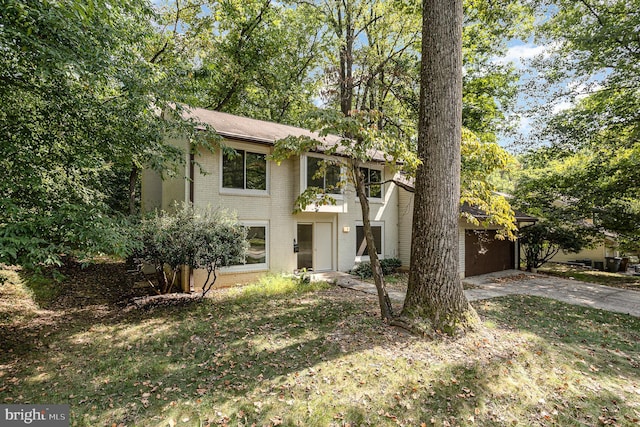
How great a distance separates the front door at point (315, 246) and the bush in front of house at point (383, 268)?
1.20 m

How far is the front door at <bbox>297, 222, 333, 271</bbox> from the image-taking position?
12.3 m

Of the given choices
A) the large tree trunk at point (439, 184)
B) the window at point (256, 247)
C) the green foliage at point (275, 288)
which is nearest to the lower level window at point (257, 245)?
the window at point (256, 247)

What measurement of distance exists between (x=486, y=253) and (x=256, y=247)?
10825 mm

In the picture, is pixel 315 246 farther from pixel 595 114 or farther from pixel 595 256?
pixel 595 256

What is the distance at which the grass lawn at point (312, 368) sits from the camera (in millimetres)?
3559

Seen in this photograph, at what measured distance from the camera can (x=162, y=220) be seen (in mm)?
7789

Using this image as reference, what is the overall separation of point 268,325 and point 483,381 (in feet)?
13.4

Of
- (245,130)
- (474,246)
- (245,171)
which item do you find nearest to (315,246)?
(245,171)

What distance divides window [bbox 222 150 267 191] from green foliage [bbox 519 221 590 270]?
12.7 meters

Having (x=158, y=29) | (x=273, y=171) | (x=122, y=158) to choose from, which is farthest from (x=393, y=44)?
(x=122, y=158)

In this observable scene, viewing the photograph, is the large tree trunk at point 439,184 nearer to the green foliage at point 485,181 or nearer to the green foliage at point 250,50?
the green foliage at point 485,181

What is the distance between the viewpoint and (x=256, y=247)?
11008 mm

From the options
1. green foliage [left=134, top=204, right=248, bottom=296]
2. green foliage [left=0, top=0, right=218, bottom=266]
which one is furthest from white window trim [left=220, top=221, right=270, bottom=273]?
green foliage [left=0, top=0, right=218, bottom=266]

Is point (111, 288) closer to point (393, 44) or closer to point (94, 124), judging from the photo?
point (94, 124)
